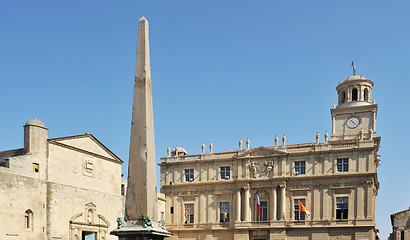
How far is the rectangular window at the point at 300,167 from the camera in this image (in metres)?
41.2

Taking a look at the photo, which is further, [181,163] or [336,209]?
[181,163]

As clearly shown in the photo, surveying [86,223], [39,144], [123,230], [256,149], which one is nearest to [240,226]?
[256,149]

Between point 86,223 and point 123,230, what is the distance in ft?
72.9

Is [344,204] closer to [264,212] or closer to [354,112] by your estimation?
[264,212]

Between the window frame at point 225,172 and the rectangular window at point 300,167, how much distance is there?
658 cm

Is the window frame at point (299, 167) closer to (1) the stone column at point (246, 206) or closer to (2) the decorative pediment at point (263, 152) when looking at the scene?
(2) the decorative pediment at point (263, 152)

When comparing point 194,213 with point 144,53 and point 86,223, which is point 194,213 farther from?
point 144,53

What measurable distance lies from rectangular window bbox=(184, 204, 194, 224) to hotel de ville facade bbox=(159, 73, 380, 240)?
0.32ft

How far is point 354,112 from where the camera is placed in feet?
149

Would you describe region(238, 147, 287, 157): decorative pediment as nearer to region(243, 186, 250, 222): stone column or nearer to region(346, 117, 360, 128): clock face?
region(243, 186, 250, 222): stone column

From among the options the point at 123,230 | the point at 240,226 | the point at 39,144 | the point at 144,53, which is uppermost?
the point at 144,53

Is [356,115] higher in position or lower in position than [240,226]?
higher

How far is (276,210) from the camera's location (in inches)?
1629

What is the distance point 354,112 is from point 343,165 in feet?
25.9
